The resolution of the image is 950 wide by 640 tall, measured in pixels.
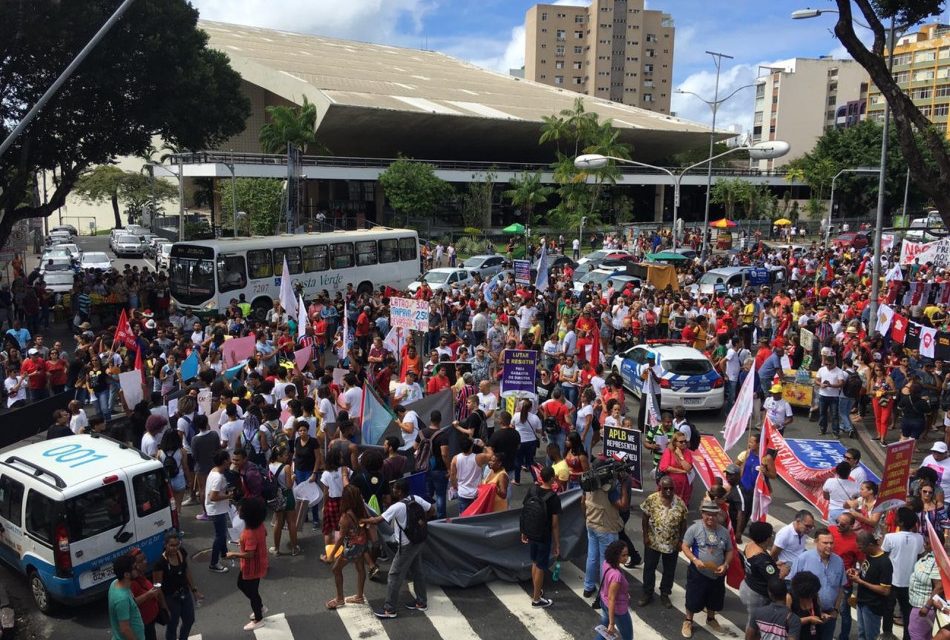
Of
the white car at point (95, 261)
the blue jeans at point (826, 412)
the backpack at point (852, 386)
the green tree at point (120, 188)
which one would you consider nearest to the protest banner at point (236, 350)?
the blue jeans at point (826, 412)

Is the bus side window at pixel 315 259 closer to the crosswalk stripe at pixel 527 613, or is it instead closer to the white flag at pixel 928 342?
the white flag at pixel 928 342

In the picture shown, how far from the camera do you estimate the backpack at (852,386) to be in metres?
14.5

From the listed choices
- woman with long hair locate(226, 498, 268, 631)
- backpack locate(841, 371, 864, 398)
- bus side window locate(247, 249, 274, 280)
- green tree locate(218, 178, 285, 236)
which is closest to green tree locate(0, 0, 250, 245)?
bus side window locate(247, 249, 274, 280)

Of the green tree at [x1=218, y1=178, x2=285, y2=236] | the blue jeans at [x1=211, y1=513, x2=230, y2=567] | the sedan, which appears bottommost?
the blue jeans at [x1=211, y1=513, x2=230, y2=567]

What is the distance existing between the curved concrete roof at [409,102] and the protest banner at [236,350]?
36530mm

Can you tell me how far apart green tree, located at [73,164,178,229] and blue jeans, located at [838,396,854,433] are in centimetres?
6600

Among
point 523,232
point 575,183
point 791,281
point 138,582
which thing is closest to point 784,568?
point 138,582

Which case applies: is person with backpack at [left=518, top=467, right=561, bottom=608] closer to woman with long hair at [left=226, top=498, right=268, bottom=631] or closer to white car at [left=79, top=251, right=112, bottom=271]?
woman with long hair at [left=226, top=498, right=268, bottom=631]

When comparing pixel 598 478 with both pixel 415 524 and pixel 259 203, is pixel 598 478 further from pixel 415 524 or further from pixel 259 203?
pixel 259 203

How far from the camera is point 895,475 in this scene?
9.36 meters

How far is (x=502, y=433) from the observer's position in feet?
35.7

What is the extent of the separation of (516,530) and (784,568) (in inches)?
122

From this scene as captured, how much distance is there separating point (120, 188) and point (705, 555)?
75893mm

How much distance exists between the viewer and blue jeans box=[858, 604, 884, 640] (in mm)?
7594
